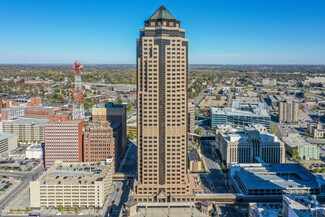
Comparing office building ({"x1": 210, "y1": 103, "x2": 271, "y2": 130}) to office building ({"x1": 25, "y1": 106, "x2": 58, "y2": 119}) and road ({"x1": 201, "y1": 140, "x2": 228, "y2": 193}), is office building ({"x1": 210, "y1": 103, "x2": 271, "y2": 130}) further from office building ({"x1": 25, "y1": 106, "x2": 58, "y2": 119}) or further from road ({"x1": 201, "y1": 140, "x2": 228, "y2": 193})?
office building ({"x1": 25, "y1": 106, "x2": 58, "y2": 119})

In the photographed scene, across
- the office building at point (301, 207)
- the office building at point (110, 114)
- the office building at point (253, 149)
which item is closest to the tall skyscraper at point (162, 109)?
the office building at point (301, 207)

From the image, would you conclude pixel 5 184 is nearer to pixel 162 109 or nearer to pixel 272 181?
pixel 162 109

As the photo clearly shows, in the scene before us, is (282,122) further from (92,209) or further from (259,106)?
(92,209)

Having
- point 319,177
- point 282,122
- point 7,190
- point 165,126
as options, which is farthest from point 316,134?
point 7,190

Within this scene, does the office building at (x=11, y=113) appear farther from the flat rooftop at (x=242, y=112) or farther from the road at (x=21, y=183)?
the flat rooftop at (x=242, y=112)

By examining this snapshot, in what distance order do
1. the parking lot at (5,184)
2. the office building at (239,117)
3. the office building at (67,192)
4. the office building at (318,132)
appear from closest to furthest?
the office building at (67,192), the parking lot at (5,184), the office building at (239,117), the office building at (318,132)

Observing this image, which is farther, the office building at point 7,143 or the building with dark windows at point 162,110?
the office building at point 7,143
